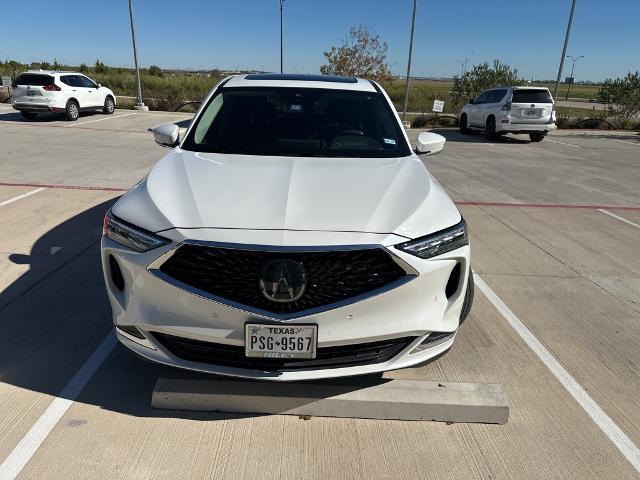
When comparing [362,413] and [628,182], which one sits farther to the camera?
[628,182]

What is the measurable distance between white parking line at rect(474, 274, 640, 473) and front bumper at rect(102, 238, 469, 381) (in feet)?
3.42

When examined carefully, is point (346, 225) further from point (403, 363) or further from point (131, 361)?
point (131, 361)

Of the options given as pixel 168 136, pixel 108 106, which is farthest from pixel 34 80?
pixel 168 136

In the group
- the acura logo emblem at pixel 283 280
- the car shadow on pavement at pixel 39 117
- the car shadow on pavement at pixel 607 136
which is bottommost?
the car shadow on pavement at pixel 607 136

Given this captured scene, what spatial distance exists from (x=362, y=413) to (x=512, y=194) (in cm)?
658

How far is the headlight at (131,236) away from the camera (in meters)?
2.35

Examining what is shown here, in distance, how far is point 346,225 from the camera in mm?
2330

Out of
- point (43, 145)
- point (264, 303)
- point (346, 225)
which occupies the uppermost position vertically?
point (346, 225)

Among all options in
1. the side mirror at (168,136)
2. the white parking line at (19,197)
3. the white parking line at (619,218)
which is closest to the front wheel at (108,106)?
the white parking line at (19,197)

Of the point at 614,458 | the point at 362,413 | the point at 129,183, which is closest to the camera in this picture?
the point at 614,458

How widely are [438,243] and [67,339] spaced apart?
8.16 feet

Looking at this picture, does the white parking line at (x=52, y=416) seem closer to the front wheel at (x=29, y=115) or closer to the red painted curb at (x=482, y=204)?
the red painted curb at (x=482, y=204)

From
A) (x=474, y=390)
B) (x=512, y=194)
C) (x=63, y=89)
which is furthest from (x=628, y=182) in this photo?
(x=63, y=89)

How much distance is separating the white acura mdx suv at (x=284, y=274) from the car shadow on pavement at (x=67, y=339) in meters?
0.47
